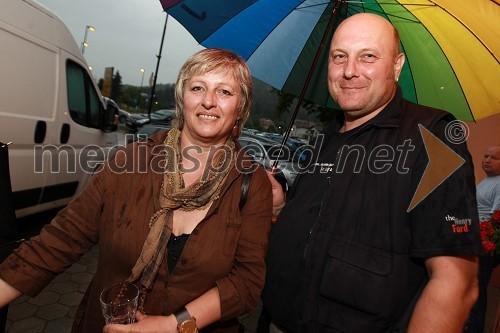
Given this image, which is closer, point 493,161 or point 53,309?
point 53,309

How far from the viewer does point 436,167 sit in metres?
1.33

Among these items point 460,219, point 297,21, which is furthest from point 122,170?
point 297,21

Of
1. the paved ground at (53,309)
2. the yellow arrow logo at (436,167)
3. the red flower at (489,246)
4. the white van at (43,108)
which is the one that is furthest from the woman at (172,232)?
the red flower at (489,246)

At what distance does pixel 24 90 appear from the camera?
375cm

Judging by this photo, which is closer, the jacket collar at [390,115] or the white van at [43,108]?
the jacket collar at [390,115]

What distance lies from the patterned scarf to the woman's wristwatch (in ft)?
0.68

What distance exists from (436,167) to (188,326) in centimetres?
129

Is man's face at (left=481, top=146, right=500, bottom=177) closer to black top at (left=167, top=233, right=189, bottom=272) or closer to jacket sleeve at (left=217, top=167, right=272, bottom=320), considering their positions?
jacket sleeve at (left=217, top=167, right=272, bottom=320)

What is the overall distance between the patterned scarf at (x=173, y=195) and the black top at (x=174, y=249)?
47 millimetres

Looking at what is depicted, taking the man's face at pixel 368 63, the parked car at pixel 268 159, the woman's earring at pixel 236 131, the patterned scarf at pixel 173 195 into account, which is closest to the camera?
the patterned scarf at pixel 173 195

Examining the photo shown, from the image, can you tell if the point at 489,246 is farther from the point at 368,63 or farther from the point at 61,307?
the point at 61,307

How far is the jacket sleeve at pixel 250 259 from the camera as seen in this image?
5.24ft

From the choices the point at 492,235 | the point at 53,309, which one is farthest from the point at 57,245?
the point at 492,235

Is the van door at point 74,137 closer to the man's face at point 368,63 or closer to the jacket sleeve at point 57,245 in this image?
the jacket sleeve at point 57,245
